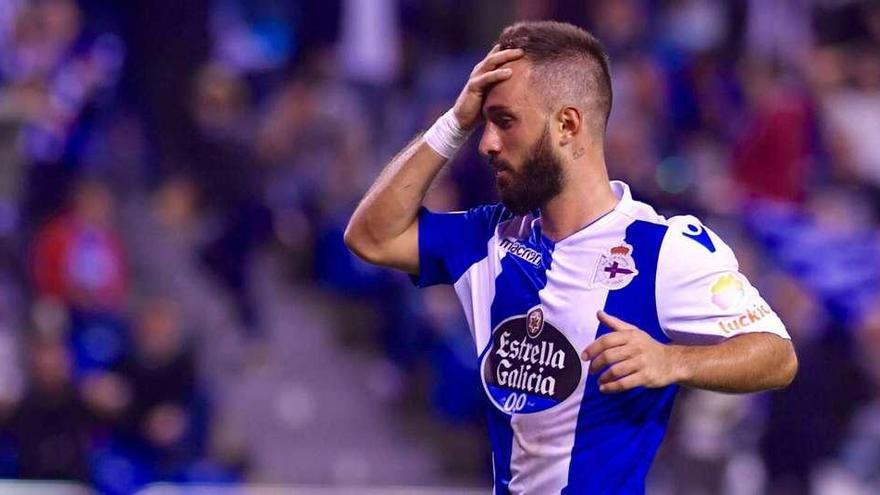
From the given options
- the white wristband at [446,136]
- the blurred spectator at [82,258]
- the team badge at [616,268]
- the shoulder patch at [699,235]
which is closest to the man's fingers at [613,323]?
the team badge at [616,268]

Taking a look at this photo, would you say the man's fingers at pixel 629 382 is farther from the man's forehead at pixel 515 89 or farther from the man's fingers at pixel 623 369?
the man's forehead at pixel 515 89

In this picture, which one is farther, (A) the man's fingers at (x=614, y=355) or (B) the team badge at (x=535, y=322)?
(B) the team badge at (x=535, y=322)

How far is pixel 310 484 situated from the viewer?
10516 mm

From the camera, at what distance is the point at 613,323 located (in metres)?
4.11

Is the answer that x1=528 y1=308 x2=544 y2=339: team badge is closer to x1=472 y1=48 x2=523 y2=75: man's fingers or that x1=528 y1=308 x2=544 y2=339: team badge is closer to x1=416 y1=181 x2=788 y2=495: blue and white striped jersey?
x1=416 y1=181 x2=788 y2=495: blue and white striped jersey

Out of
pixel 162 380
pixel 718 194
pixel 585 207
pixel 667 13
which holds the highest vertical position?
pixel 585 207

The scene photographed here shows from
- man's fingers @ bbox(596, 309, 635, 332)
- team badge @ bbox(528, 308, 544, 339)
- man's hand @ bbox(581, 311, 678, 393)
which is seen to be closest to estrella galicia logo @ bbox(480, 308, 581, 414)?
team badge @ bbox(528, 308, 544, 339)

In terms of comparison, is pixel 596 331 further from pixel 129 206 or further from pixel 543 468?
pixel 129 206

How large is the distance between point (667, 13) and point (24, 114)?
16.5 ft

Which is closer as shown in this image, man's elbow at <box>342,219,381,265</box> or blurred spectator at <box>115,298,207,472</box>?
man's elbow at <box>342,219,381,265</box>

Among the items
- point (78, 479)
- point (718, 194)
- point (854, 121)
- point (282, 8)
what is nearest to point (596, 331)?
point (78, 479)

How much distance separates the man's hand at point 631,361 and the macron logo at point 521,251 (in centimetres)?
61

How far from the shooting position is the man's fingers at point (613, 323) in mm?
4070

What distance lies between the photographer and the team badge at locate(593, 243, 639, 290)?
440 centimetres
